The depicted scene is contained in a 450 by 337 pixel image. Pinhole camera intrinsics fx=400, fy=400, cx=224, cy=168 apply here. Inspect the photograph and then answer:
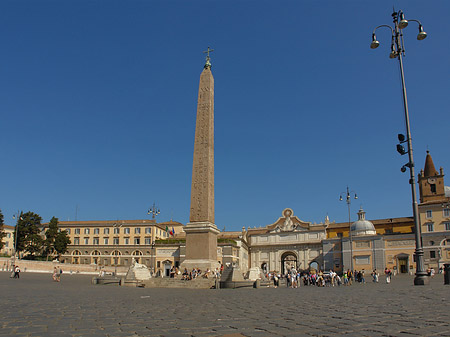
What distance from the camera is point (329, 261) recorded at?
60344 mm

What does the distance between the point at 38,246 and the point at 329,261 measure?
1626 inches

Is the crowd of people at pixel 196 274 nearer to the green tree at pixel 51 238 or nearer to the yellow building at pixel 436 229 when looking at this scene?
the yellow building at pixel 436 229

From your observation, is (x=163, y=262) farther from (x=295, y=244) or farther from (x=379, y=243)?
(x=379, y=243)

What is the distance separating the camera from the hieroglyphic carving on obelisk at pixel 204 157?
23.3 metres

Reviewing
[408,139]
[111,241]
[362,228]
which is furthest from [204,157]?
[111,241]

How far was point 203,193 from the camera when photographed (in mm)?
23422

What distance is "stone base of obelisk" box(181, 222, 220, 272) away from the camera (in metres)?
22.6

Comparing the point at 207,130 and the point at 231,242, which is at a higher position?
the point at 207,130

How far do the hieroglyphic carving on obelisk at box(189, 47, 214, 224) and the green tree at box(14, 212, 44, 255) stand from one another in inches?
1498

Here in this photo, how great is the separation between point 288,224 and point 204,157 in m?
46.3

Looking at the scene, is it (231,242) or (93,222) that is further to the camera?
(93,222)

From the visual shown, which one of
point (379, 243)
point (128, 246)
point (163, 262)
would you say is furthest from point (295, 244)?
point (128, 246)

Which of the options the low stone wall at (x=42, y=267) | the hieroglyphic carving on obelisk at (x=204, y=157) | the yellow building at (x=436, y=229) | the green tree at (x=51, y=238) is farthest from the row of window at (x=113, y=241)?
the hieroglyphic carving on obelisk at (x=204, y=157)

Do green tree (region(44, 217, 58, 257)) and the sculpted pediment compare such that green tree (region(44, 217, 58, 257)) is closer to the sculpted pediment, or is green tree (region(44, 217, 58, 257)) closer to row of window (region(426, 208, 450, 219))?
the sculpted pediment
